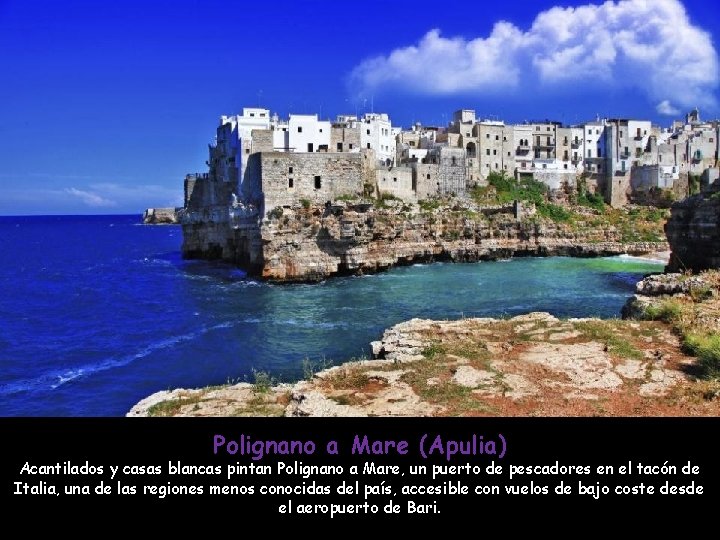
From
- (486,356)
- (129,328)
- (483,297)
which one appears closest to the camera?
(486,356)

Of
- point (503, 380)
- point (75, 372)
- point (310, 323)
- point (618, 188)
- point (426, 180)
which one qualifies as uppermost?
point (426, 180)

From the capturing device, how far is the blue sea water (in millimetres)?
22562

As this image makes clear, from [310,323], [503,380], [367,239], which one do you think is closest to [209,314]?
[310,323]

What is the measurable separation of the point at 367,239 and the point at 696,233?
2370 centimetres

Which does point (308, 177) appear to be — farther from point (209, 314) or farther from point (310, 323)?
point (310, 323)

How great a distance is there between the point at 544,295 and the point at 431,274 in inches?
480

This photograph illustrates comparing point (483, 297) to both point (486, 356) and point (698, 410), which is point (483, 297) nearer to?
point (486, 356)

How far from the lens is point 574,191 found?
7181cm

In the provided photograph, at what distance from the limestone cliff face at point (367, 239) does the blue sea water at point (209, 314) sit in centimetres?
202

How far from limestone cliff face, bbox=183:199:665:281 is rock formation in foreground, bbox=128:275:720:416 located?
28.7 meters

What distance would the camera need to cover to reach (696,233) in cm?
3778

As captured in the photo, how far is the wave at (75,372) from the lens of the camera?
21.9 metres

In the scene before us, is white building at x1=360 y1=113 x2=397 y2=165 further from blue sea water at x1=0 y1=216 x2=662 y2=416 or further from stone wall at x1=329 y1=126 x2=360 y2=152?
blue sea water at x1=0 y1=216 x2=662 y2=416

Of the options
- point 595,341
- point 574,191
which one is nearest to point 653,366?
point 595,341
